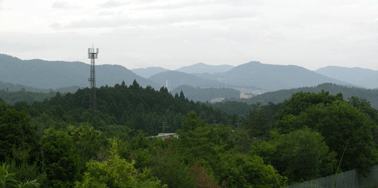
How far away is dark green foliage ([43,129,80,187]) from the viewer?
73.6 feet

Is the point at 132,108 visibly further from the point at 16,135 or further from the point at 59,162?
the point at 59,162

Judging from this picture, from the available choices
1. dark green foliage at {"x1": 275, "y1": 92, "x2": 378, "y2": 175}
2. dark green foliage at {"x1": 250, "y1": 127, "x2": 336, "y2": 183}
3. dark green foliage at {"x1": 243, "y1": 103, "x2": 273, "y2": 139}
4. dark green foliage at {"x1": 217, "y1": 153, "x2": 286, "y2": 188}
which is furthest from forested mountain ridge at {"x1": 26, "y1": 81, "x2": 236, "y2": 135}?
dark green foliage at {"x1": 217, "y1": 153, "x2": 286, "y2": 188}

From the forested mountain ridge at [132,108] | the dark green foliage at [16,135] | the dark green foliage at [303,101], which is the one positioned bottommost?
the forested mountain ridge at [132,108]

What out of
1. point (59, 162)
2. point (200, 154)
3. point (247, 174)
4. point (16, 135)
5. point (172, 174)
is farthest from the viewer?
point (200, 154)

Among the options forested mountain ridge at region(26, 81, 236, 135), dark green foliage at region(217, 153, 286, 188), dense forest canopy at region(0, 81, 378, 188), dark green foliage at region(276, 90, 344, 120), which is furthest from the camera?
forested mountain ridge at region(26, 81, 236, 135)

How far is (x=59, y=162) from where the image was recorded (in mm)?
22812

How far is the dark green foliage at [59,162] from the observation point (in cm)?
2244

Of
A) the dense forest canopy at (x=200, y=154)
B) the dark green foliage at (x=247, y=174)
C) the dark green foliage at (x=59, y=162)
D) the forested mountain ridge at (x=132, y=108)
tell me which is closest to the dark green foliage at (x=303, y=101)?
the dense forest canopy at (x=200, y=154)

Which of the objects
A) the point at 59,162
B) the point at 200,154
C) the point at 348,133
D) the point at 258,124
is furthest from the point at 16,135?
the point at 258,124

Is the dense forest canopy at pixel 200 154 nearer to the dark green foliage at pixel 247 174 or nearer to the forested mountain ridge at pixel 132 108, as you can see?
the dark green foliage at pixel 247 174

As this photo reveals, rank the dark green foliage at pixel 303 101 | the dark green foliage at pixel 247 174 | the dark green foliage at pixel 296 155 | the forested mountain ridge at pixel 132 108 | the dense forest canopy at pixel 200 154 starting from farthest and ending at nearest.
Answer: the forested mountain ridge at pixel 132 108, the dark green foliage at pixel 303 101, the dark green foliage at pixel 296 155, the dark green foliage at pixel 247 174, the dense forest canopy at pixel 200 154

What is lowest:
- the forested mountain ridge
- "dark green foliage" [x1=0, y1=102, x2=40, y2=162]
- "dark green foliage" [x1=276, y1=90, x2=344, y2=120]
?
the forested mountain ridge

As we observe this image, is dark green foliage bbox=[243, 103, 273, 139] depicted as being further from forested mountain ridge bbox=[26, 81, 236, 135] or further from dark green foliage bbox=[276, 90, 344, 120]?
forested mountain ridge bbox=[26, 81, 236, 135]

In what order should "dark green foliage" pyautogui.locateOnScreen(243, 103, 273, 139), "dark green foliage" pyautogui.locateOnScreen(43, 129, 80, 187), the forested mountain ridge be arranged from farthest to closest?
the forested mountain ridge
"dark green foliage" pyautogui.locateOnScreen(243, 103, 273, 139)
"dark green foliage" pyautogui.locateOnScreen(43, 129, 80, 187)
